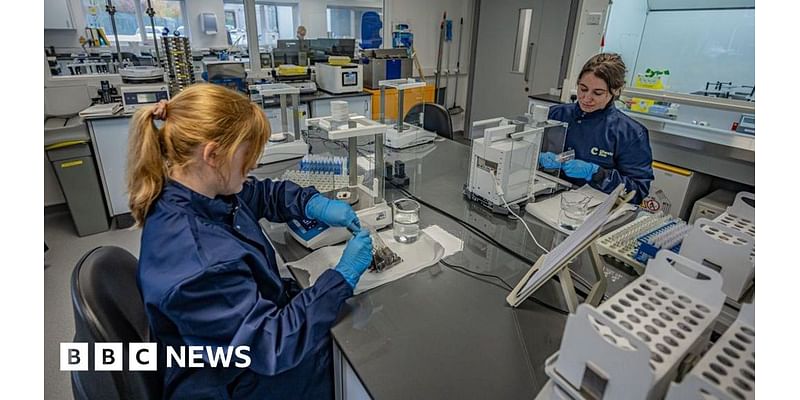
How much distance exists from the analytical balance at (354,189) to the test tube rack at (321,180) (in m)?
0.02

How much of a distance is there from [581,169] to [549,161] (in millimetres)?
140

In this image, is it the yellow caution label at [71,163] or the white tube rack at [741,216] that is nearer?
the white tube rack at [741,216]

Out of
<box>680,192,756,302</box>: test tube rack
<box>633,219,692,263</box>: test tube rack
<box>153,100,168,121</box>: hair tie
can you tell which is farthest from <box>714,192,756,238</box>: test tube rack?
<box>153,100,168,121</box>: hair tie

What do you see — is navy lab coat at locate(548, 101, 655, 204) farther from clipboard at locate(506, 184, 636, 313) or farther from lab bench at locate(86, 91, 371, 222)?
lab bench at locate(86, 91, 371, 222)

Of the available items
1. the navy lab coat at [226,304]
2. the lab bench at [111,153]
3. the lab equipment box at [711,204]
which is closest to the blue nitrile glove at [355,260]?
the navy lab coat at [226,304]

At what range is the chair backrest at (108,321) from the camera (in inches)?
31.9

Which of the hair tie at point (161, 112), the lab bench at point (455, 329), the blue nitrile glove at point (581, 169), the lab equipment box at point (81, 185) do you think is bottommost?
the lab equipment box at point (81, 185)

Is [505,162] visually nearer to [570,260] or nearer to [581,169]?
[581,169]

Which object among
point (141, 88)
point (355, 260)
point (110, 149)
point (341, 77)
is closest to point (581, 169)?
point (355, 260)

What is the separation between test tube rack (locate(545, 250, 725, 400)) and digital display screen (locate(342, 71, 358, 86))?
3.48m

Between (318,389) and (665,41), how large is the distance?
12.2 feet

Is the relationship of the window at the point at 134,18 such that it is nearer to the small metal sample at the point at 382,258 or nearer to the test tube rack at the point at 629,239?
the small metal sample at the point at 382,258

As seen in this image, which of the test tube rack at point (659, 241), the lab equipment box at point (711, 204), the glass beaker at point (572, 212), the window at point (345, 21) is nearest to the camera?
the test tube rack at point (659, 241)
